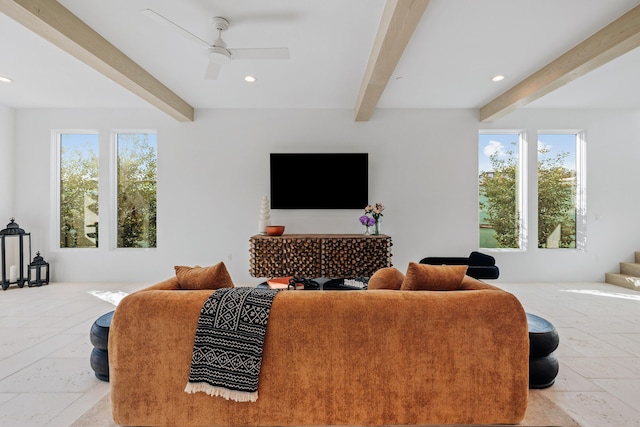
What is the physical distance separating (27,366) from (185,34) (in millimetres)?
2732

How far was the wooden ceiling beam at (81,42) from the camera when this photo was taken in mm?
2198

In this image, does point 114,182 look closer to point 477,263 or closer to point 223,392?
point 223,392

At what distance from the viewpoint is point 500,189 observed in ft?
A: 16.8

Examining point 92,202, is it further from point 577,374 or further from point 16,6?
point 577,374

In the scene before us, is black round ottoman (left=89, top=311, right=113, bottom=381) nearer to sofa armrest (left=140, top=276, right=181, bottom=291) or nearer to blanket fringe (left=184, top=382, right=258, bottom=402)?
sofa armrest (left=140, top=276, right=181, bottom=291)

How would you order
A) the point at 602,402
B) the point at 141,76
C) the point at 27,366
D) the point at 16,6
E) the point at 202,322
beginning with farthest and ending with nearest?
the point at 141,76 < the point at 27,366 < the point at 16,6 < the point at 602,402 < the point at 202,322

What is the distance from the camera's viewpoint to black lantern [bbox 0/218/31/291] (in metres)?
4.42

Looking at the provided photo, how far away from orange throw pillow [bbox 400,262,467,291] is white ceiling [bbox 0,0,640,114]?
2013 millimetres

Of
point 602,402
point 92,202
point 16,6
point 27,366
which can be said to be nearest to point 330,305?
point 602,402

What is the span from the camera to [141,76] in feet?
11.3

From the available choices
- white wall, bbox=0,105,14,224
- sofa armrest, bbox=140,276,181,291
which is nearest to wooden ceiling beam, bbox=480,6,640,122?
sofa armrest, bbox=140,276,181,291

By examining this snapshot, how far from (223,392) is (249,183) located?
3.72m

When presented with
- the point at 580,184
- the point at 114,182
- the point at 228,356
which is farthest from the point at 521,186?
the point at 114,182

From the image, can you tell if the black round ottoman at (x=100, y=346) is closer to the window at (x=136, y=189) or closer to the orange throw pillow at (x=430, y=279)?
the orange throw pillow at (x=430, y=279)
